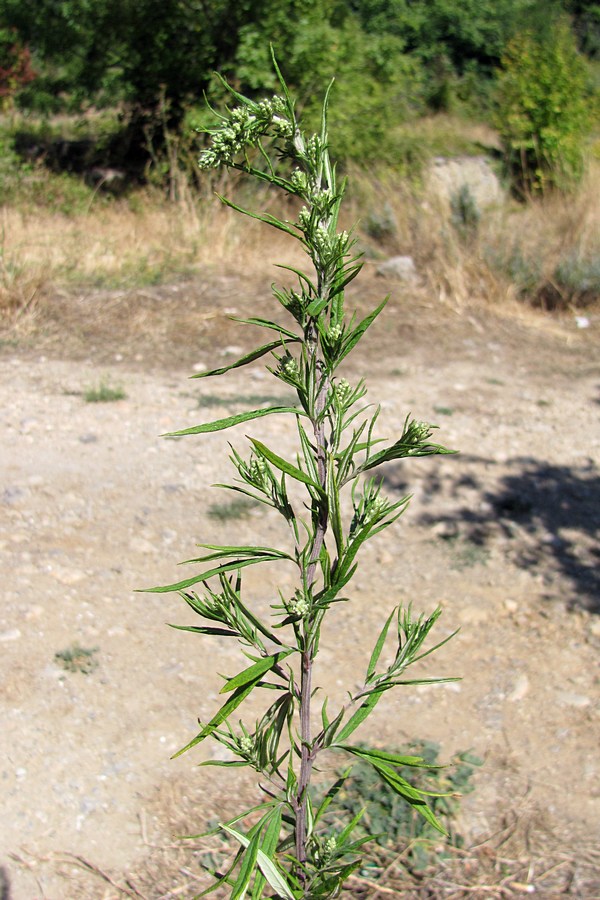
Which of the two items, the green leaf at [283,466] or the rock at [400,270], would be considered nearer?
the green leaf at [283,466]

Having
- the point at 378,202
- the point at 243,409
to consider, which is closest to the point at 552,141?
the point at 378,202

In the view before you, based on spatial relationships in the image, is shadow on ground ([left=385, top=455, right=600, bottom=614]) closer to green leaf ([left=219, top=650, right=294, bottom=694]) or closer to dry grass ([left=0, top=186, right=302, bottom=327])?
green leaf ([left=219, top=650, right=294, bottom=694])

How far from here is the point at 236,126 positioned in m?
1.40

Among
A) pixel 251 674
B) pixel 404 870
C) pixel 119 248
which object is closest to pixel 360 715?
pixel 251 674

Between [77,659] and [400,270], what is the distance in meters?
5.31

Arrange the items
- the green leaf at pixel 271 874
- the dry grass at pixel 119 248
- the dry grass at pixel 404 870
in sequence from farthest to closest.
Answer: the dry grass at pixel 119 248
the dry grass at pixel 404 870
the green leaf at pixel 271 874

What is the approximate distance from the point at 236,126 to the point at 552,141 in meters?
10.7

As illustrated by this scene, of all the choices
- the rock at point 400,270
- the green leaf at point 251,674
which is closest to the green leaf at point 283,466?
the green leaf at point 251,674

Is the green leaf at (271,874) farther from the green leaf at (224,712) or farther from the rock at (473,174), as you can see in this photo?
the rock at (473,174)

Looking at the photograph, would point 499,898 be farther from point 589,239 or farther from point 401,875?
point 589,239

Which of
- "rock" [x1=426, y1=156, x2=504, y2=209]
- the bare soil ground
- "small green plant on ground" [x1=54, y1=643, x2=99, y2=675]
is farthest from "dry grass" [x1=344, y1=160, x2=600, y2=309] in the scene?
"small green plant on ground" [x1=54, y1=643, x2=99, y2=675]

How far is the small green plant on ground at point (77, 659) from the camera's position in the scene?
10.7ft

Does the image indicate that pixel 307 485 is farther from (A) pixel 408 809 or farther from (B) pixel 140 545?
(B) pixel 140 545

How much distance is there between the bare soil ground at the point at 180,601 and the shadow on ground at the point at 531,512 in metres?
0.01
